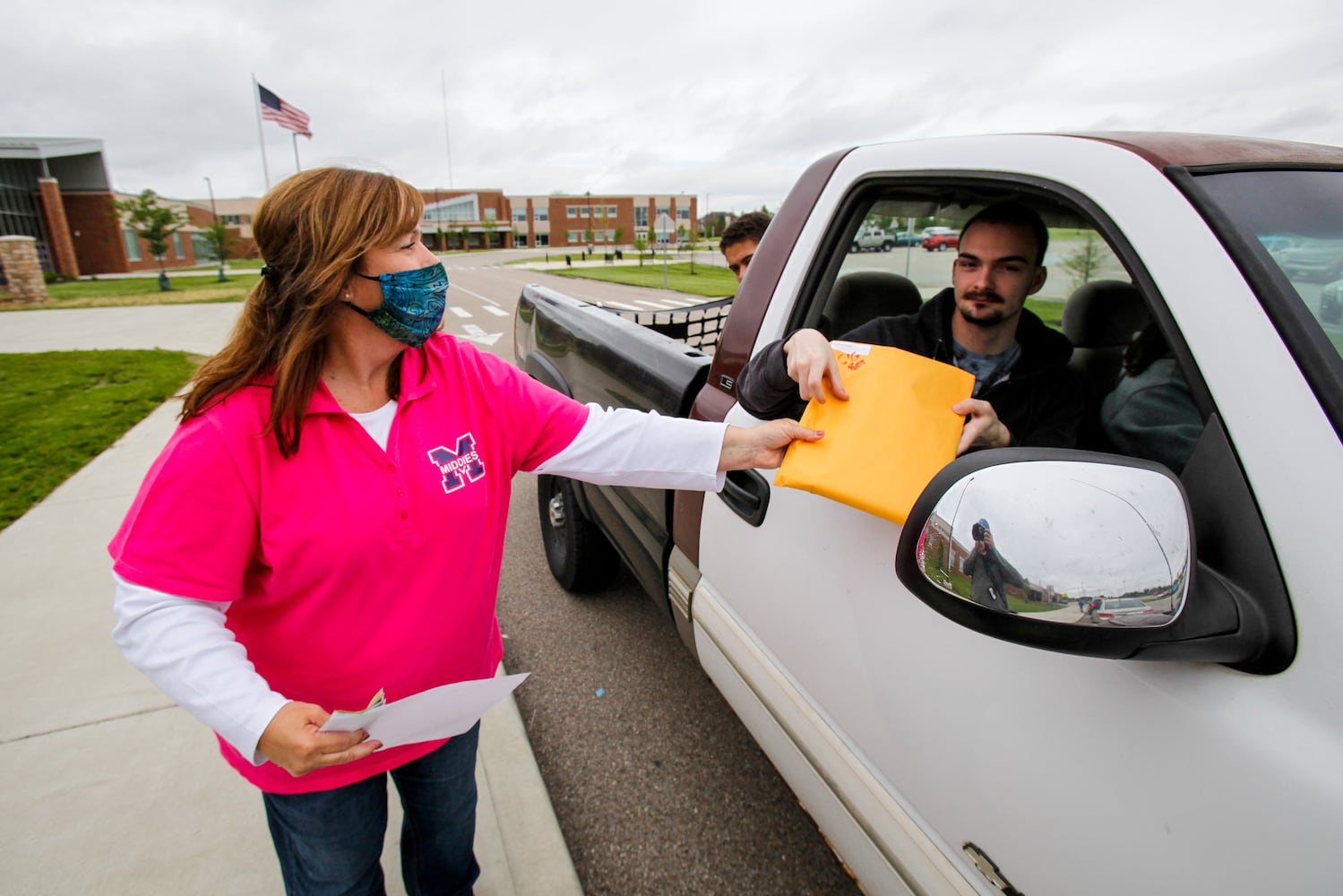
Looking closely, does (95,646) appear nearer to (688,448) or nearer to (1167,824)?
(688,448)

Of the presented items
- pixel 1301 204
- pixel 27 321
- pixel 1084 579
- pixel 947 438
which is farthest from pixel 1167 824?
pixel 27 321

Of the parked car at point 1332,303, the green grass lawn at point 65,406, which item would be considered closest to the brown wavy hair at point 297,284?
the parked car at point 1332,303

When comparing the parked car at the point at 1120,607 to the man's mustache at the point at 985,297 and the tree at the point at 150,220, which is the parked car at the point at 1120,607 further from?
the tree at the point at 150,220

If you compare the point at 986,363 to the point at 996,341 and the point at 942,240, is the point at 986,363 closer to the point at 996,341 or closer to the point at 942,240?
the point at 996,341

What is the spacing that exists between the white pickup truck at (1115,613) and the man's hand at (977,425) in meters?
0.22

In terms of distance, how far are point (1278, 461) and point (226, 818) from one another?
2821 mm

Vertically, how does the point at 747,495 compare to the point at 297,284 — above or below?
below

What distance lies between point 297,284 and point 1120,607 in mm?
1273

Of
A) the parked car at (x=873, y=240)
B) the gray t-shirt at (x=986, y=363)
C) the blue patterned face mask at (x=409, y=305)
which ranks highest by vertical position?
the parked car at (x=873, y=240)

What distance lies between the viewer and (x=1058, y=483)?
0.79m

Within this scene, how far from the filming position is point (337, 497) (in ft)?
3.87

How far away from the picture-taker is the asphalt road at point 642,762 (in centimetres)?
210

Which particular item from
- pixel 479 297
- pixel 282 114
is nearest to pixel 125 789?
pixel 479 297

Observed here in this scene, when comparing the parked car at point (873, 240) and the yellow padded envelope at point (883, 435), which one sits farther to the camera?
the parked car at point (873, 240)
